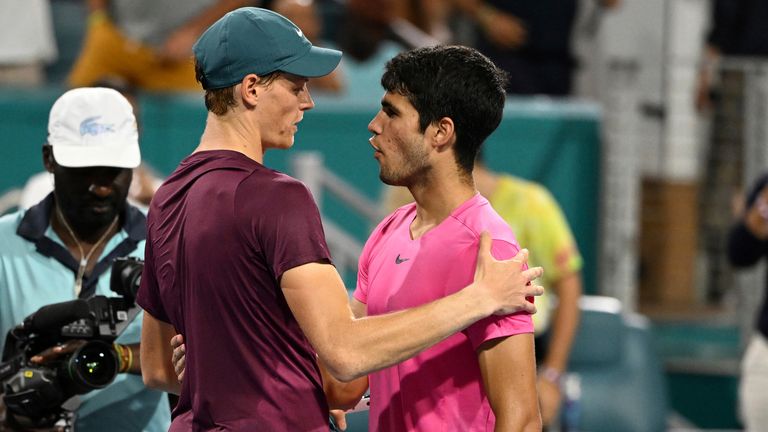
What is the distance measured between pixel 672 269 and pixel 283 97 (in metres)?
4.94

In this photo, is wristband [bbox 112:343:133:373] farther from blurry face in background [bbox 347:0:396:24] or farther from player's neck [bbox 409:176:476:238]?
blurry face in background [bbox 347:0:396:24]

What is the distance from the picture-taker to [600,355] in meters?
6.46

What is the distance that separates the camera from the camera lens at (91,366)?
329cm

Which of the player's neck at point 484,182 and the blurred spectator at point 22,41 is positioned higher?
the blurred spectator at point 22,41

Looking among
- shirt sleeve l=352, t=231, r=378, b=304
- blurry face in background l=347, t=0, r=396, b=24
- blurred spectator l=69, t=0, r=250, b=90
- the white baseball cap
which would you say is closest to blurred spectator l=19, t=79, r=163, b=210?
the white baseball cap

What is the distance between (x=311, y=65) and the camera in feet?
9.18

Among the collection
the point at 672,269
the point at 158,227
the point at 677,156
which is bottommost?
the point at 672,269

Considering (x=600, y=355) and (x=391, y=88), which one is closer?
(x=391, y=88)

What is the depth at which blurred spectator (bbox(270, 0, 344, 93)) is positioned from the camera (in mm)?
6961

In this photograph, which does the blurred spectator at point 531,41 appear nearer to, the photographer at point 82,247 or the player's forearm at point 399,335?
the photographer at point 82,247

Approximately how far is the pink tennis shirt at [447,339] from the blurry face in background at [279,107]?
1.21 feet

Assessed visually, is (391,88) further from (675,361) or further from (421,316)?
(675,361)

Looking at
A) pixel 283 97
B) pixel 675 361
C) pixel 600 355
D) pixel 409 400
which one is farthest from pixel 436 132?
pixel 675 361

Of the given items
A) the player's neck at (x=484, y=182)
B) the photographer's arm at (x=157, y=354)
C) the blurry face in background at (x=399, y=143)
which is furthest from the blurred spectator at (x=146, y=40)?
the blurry face in background at (x=399, y=143)
